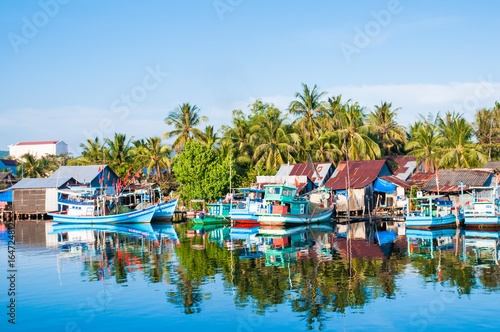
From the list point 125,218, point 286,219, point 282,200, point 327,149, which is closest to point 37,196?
point 125,218

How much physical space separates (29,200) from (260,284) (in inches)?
1945

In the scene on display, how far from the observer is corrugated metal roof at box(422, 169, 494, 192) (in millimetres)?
43594

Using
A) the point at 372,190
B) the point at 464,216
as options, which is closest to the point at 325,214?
the point at 372,190

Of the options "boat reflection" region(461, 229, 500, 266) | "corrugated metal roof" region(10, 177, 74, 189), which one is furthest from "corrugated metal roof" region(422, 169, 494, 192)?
"corrugated metal roof" region(10, 177, 74, 189)

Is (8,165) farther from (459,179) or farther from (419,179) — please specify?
(459,179)

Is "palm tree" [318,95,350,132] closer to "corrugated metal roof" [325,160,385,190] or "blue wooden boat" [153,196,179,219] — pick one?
"corrugated metal roof" [325,160,385,190]

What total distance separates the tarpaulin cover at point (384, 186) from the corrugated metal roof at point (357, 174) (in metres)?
0.73

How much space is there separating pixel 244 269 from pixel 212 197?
33674mm

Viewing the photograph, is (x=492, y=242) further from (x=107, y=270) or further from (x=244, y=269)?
(x=107, y=270)

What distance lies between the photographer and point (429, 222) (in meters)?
37.3

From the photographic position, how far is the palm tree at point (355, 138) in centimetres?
5938

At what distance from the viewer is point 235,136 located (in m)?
66.2

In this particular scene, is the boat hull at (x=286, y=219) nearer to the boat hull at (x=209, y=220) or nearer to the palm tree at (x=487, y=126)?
the boat hull at (x=209, y=220)

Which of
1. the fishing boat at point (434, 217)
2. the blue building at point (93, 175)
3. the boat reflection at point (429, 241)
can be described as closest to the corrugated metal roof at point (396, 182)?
the fishing boat at point (434, 217)
